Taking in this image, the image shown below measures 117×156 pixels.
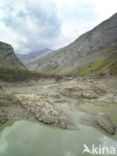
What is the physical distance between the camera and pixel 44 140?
14594mm

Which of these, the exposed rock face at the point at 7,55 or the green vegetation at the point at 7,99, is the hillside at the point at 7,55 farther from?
the green vegetation at the point at 7,99

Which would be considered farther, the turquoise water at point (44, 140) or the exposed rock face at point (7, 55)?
the exposed rock face at point (7, 55)

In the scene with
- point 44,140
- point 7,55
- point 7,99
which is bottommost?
point 44,140

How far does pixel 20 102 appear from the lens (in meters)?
25.5

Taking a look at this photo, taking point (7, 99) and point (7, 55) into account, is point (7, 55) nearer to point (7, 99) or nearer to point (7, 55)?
point (7, 55)

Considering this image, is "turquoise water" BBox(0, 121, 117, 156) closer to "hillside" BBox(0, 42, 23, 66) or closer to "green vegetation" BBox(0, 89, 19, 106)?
"green vegetation" BBox(0, 89, 19, 106)

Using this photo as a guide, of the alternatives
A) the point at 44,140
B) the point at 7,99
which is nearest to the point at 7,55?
the point at 7,99

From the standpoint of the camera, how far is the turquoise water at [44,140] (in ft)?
41.5

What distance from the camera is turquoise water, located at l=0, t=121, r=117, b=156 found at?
1266 centimetres

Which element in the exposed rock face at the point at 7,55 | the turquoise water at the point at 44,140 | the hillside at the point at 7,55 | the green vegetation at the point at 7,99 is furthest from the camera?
the exposed rock face at the point at 7,55

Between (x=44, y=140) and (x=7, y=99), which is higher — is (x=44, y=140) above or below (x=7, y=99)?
below

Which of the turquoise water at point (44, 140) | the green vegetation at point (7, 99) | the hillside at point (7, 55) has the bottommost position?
the turquoise water at point (44, 140)

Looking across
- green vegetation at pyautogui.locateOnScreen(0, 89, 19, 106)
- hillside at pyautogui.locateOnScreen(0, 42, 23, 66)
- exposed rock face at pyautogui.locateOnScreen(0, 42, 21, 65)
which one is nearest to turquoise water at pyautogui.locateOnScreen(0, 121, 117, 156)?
green vegetation at pyautogui.locateOnScreen(0, 89, 19, 106)

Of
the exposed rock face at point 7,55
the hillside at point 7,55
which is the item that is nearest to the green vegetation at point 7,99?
the hillside at point 7,55
